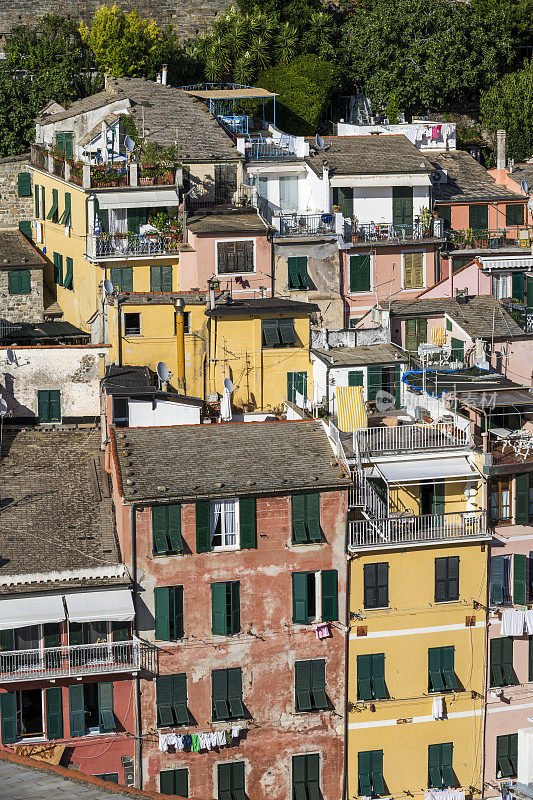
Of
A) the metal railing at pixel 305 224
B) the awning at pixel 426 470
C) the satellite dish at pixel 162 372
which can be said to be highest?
the metal railing at pixel 305 224

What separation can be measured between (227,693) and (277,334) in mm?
14621

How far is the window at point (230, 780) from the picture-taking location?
43406 millimetres

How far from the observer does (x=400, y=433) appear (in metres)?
45.3

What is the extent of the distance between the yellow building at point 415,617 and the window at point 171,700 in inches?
176

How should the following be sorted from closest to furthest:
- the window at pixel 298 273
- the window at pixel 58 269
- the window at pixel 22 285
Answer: the window at pixel 298 273, the window at pixel 58 269, the window at pixel 22 285

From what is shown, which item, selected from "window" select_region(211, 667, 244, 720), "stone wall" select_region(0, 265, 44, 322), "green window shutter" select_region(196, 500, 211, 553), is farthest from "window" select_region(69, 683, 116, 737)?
"stone wall" select_region(0, 265, 44, 322)

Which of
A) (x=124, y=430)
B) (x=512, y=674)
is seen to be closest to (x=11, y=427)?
(x=124, y=430)

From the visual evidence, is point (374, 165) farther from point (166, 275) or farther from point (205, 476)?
point (205, 476)

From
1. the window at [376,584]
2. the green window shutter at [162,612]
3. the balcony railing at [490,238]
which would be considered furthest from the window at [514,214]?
the green window shutter at [162,612]

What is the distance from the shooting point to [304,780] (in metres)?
44.1

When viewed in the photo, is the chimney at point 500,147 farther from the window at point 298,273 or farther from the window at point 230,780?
the window at point 230,780

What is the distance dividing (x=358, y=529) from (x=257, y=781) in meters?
7.03

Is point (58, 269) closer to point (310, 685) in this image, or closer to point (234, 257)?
point (234, 257)

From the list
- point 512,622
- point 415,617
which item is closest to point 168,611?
point 415,617
